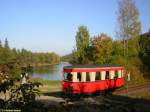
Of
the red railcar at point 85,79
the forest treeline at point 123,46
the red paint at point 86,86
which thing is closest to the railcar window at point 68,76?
the red railcar at point 85,79

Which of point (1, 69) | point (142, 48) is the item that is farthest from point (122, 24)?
point (1, 69)

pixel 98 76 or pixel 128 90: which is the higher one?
pixel 98 76

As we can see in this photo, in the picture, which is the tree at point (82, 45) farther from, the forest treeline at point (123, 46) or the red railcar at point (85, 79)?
the red railcar at point (85, 79)

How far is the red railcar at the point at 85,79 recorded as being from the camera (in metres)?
22.7

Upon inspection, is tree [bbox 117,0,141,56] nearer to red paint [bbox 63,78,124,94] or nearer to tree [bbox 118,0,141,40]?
tree [bbox 118,0,141,40]

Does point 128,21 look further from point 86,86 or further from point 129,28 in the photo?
point 86,86

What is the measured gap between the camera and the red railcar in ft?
74.5

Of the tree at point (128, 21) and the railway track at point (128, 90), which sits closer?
the railway track at point (128, 90)

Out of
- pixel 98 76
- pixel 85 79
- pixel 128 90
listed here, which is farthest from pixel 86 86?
pixel 128 90

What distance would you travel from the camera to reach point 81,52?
155 feet

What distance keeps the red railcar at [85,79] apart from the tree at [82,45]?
64.5ft

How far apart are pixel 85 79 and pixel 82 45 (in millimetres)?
26652

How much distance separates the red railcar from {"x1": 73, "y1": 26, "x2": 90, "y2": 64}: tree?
64.5ft

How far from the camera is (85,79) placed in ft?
75.3
